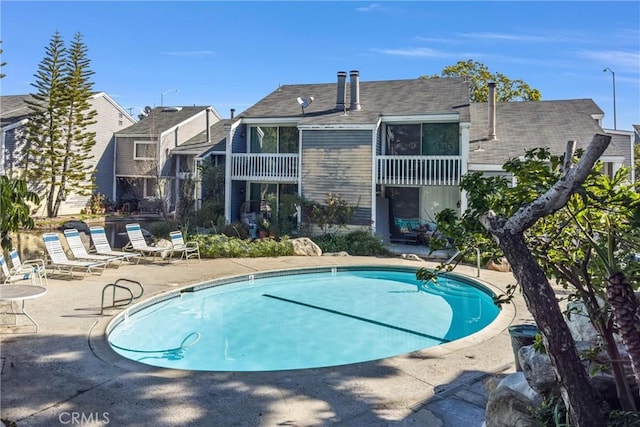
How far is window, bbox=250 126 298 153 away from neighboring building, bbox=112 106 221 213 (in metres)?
7.79

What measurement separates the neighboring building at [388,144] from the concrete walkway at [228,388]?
34.1 feet

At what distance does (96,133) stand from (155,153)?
159 inches

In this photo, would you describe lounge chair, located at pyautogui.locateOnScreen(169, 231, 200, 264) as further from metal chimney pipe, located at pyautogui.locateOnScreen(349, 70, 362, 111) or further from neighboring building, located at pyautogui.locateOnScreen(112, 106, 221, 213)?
neighboring building, located at pyautogui.locateOnScreen(112, 106, 221, 213)

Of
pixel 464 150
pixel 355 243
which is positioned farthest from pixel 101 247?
pixel 464 150

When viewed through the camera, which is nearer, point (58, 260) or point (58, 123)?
point (58, 260)

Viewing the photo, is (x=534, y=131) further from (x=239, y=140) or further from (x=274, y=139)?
(x=239, y=140)

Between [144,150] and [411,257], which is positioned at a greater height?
[144,150]

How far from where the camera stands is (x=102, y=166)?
94.4 ft

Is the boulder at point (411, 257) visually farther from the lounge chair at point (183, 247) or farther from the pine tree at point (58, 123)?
the pine tree at point (58, 123)

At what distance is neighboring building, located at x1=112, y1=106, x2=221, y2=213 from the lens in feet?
Answer: 90.4

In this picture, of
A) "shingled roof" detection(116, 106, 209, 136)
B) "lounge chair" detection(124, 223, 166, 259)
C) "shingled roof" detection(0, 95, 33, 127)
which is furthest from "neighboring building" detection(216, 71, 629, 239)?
"shingled roof" detection(0, 95, 33, 127)

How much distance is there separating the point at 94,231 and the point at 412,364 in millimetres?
9728

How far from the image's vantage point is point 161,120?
2978cm

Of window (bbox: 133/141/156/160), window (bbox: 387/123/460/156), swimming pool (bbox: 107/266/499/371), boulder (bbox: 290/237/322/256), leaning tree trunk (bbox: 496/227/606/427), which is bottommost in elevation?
swimming pool (bbox: 107/266/499/371)
